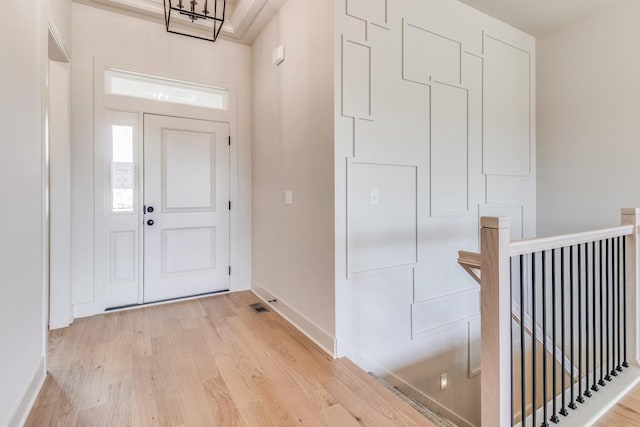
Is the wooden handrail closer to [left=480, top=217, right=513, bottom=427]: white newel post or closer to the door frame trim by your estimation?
[left=480, top=217, right=513, bottom=427]: white newel post

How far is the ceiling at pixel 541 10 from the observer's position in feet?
9.61

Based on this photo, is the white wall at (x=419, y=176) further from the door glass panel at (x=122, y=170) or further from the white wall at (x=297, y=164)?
the door glass panel at (x=122, y=170)

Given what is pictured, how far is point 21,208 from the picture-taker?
1.56m

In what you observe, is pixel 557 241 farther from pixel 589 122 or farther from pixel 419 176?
pixel 589 122

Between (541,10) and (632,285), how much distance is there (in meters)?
2.58

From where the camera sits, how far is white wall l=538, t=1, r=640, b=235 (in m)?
2.95

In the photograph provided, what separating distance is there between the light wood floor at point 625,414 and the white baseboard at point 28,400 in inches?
119

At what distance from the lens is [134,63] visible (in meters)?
3.04

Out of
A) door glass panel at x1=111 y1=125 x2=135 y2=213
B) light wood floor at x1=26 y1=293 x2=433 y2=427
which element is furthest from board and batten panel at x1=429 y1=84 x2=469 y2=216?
door glass panel at x1=111 y1=125 x2=135 y2=213

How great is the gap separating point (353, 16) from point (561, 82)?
2.61 metres

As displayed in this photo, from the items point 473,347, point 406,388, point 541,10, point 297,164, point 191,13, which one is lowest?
point 406,388

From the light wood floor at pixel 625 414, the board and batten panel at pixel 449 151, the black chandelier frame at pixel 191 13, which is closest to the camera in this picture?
the light wood floor at pixel 625 414

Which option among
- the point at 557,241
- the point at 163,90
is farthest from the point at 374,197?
the point at 163,90

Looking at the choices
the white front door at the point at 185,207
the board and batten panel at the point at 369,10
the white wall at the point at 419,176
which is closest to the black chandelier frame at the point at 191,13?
the white front door at the point at 185,207
